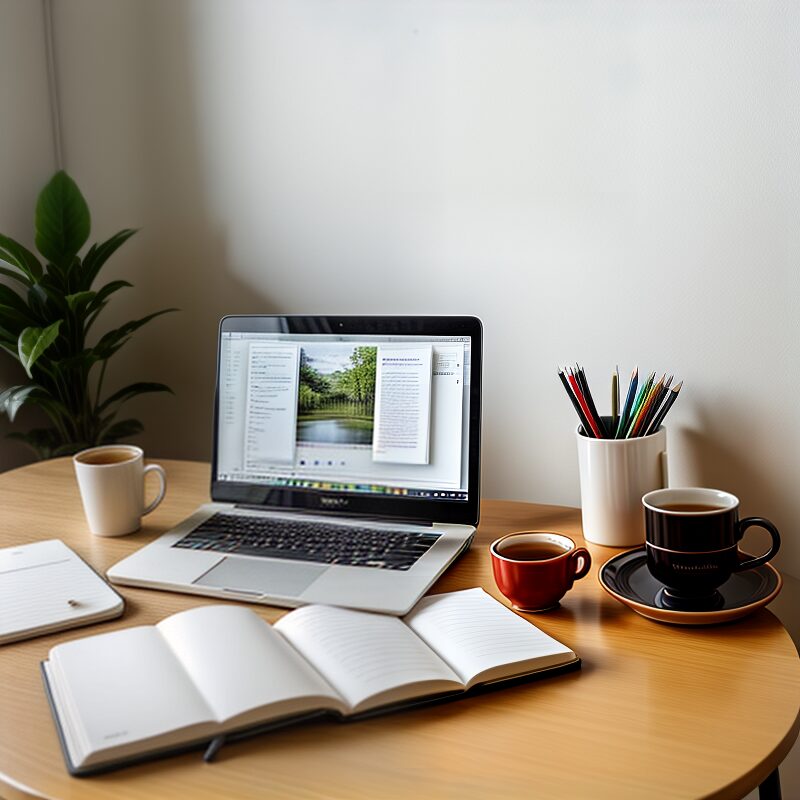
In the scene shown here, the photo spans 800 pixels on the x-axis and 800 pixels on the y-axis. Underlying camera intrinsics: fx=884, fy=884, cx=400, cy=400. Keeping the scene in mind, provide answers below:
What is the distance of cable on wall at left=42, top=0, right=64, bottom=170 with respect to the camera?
1.74 m

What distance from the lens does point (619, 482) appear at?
1.13 m

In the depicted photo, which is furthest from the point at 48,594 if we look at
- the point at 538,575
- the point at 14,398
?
the point at 14,398

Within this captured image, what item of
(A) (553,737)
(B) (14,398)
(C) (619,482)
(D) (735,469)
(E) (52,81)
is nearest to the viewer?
(A) (553,737)

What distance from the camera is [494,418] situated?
4.76 feet

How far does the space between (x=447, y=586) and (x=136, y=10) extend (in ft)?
4.17

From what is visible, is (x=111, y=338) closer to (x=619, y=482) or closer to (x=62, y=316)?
(x=62, y=316)

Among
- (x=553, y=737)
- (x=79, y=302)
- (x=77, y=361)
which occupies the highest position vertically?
(x=79, y=302)

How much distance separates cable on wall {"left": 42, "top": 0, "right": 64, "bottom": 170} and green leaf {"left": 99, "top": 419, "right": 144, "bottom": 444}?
556 mm

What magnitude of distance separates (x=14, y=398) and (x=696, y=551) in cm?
119

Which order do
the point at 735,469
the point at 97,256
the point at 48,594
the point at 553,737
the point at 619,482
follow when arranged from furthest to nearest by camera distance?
the point at 97,256 → the point at 735,469 → the point at 619,482 → the point at 48,594 → the point at 553,737

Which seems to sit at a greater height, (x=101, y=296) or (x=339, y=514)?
(x=101, y=296)

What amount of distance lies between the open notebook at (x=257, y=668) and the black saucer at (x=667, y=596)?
0.13 meters

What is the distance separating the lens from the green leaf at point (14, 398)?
5.02ft

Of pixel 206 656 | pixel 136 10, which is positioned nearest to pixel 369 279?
pixel 136 10
